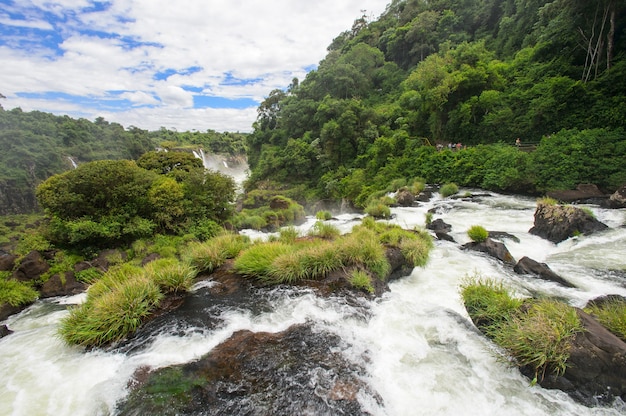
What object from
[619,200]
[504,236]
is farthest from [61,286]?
[619,200]

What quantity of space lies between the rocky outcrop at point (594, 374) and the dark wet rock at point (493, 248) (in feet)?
19.5

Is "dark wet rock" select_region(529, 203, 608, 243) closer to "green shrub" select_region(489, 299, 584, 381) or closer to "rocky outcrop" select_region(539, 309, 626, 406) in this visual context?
"green shrub" select_region(489, 299, 584, 381)

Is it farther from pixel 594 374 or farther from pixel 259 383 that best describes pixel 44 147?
pixel 594 374

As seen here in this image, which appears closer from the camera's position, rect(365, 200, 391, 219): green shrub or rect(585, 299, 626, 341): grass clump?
rect(585, 299, 626, 341): grass clump

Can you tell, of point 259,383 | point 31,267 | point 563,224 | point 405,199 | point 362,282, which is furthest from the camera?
point 405,199

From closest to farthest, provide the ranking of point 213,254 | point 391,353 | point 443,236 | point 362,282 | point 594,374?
point 594,374 < point 391,353 < point 362,282 < point 213,254 < point 443,236

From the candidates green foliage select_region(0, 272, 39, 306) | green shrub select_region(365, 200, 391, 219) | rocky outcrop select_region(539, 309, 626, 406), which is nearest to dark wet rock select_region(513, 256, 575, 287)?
rocky outcrop select_region(539, 309, 626, 406)

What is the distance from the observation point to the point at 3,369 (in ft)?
16.7

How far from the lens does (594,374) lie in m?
3.90

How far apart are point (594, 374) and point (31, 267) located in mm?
20150

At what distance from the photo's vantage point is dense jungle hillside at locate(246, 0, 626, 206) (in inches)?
736

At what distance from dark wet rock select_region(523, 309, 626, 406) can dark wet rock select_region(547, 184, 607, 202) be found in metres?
16.4

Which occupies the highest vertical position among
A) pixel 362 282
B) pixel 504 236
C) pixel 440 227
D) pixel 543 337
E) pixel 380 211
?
pixel 543 337

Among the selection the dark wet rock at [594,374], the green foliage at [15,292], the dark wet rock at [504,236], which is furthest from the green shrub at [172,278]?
the dark wet rock at [504,236]
